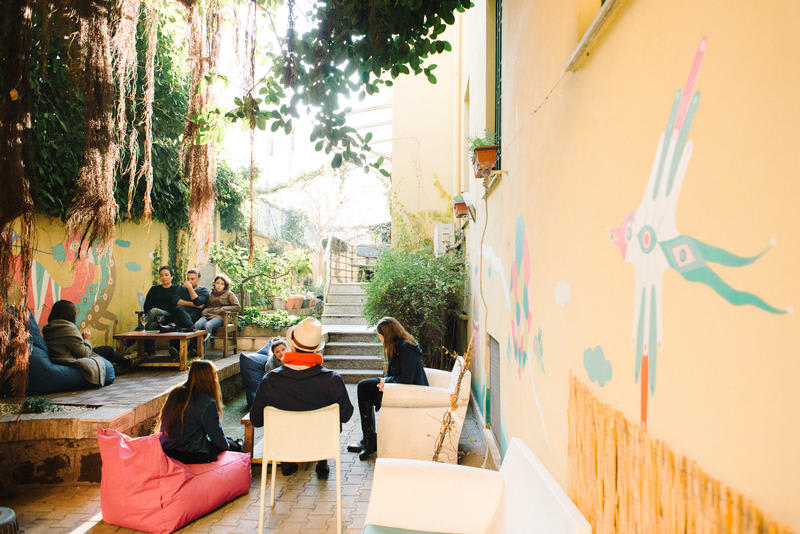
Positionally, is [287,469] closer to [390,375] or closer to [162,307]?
[390,375]

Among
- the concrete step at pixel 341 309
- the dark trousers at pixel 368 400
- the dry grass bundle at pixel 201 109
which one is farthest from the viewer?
the concrete step at pixel 341 309

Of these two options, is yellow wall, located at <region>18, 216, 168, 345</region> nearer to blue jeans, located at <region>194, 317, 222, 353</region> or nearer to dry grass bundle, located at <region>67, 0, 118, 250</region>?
blue jeans, located at <region>194, 317, 222, 353</region>

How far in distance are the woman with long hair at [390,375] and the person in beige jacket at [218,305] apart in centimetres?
442

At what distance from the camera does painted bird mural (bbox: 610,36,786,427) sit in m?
1.04

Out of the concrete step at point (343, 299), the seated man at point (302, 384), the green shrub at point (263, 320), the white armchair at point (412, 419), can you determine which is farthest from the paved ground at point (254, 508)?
the concrete step at point (343, 299)

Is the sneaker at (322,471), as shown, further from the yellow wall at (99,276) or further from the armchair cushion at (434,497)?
the yellow wall at (99,276)

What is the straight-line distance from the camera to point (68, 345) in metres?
5.58

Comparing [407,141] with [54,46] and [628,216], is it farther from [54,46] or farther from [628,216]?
[628,216]

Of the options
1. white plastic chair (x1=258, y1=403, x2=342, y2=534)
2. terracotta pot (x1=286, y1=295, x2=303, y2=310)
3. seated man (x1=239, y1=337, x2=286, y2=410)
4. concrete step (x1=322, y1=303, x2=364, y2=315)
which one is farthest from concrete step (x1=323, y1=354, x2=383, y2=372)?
white plastic chair (x1=258, y1=403, x2=342, y2=534)

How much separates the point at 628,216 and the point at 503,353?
2561mm

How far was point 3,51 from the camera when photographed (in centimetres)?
237

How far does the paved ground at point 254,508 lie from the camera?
3426mm

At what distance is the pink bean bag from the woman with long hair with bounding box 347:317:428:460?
183 centimetres

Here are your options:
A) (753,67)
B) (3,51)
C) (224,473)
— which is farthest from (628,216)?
(224,473)
